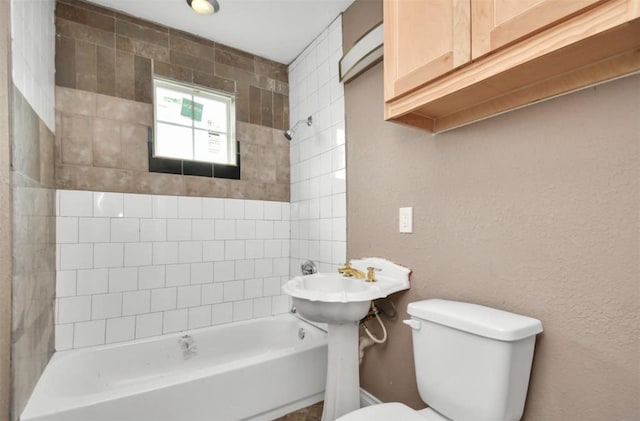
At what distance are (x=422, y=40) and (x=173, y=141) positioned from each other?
1853mm

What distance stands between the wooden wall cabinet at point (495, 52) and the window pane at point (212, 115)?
1617 mm

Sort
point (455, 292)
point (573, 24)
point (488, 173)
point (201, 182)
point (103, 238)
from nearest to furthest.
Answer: point (573, 24) < point (488, 173) < point (455, 292) < point (103, 238) < point (201, 182)

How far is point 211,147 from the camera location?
239 centimetres

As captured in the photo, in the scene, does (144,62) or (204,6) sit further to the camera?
(144,62)

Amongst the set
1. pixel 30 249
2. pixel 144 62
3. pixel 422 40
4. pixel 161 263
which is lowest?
pixel 161 263

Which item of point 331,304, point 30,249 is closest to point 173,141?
point 30,249

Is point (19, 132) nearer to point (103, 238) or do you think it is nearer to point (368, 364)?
point (103, 238)

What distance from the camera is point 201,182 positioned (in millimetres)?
2273

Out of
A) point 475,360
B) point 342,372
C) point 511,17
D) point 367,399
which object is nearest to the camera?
point 511,17

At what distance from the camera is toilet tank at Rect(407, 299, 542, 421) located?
0.94m

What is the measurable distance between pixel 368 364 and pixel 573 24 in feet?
5.80

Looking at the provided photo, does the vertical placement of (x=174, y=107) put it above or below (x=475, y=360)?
above

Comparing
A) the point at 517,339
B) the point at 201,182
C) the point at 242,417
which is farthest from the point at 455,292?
the point at 201,182

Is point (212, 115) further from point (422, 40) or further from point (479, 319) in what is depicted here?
point (479, 319)
